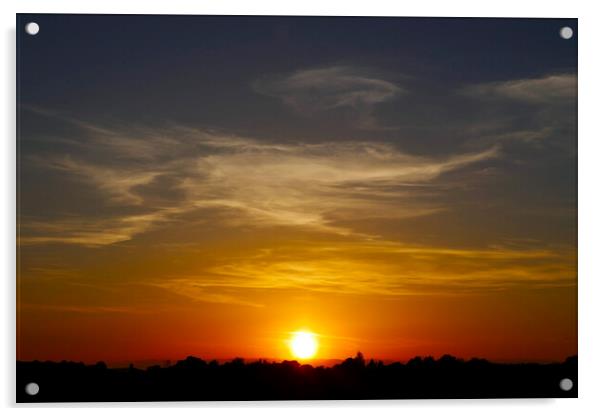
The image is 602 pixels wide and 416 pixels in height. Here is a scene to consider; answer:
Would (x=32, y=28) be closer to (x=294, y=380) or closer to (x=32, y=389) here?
(x=32, y=389)

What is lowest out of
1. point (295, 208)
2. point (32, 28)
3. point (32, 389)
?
point (32, 389)

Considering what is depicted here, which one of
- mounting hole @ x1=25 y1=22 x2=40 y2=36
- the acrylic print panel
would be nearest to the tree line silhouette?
the acrylic print panel

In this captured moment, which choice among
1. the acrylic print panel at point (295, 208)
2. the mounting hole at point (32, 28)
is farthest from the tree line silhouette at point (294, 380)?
the mounting hole at point (32, 28)

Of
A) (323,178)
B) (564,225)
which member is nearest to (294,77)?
(323,178)

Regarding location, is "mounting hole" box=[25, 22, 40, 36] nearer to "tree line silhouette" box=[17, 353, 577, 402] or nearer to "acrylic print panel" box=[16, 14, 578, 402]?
"acrylic print panel" box=[16, 14, 578, 402]

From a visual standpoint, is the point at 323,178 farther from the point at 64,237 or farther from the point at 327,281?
the point at 64,237
